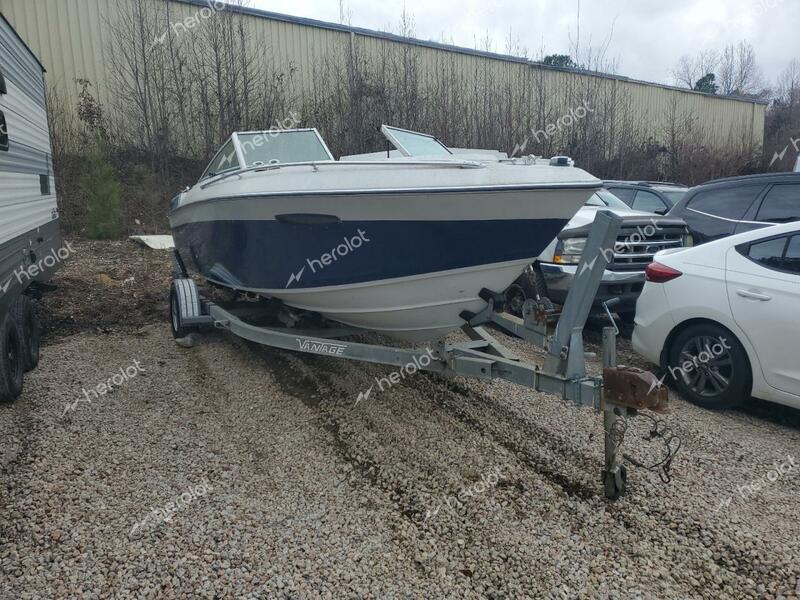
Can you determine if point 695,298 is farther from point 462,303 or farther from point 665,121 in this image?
point 665,121

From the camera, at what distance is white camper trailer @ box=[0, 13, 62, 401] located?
13.9 feet

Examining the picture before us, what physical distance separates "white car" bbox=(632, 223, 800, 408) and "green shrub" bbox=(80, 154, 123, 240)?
31.0 feet

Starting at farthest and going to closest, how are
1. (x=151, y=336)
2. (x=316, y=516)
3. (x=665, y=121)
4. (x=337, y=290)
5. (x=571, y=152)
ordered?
1. (x=665, y=121)
2. (x=571, y=152)
3. (x=151, y=336)
4. (x=337, y=290)
5. (x=316, y=516)

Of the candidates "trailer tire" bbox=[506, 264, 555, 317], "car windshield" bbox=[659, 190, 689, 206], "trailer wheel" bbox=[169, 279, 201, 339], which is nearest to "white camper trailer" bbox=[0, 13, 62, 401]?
"trailer wheel" bbox=[169, 279, 201, 339]

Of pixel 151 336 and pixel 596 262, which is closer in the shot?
pixel 596 262

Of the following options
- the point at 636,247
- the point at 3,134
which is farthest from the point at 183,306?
the point at 636,247

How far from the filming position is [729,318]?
13.0 feet

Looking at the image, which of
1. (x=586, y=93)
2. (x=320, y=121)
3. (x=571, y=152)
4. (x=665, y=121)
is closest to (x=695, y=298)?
(x=320, y=121)

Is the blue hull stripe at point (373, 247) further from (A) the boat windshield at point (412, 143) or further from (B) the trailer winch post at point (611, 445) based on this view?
(A) the boat windshield at point (412, 143)

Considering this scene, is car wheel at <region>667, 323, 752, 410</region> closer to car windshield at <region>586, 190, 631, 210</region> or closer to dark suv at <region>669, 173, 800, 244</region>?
dark suv at <region>669, 173, 800, 244</region>

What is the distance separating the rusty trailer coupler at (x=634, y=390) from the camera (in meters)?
2.52

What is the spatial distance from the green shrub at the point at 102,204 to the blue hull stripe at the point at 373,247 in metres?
7.13

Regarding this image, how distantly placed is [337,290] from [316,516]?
1586mm

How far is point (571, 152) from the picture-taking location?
17250 mm
